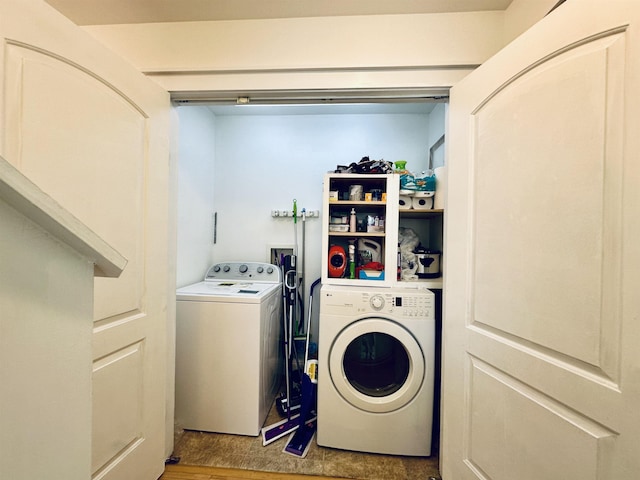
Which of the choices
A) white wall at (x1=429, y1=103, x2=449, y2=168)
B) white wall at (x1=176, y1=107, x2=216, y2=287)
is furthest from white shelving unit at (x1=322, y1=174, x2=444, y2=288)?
white wall at (x1=176, y1=107, x2=216, y2=287)

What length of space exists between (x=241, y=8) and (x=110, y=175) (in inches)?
40.4

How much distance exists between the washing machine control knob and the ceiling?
149 cm

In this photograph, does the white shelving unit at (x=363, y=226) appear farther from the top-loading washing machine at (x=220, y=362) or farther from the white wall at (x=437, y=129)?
the top-loading washing machine at (x=220, y=362)

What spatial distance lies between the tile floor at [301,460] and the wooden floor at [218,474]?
0.07 feet

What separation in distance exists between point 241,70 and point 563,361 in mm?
1759

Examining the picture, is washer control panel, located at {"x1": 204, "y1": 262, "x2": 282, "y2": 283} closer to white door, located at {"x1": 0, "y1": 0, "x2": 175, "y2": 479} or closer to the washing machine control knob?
white door, located at {"x1": 0, "y1": 0, "x2": 175, "y2": 479}

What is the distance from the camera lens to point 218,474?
1281 millimetres

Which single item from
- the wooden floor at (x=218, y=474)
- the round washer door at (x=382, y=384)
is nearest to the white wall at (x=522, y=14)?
the round washer door at (x=382, y=384)

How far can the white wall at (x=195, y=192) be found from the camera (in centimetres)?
181

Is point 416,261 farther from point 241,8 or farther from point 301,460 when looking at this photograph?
point 241,8

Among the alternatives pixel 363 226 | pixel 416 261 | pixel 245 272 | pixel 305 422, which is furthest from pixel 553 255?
pixel 245 272

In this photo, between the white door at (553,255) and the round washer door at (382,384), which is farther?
the round washer door at (382,384)

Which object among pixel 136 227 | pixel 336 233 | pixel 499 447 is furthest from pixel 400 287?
pixel 136 227

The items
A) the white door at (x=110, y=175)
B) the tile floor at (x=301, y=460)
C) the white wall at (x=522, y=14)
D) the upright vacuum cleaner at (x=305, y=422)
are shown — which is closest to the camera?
the white door at (x=110, y=175)
